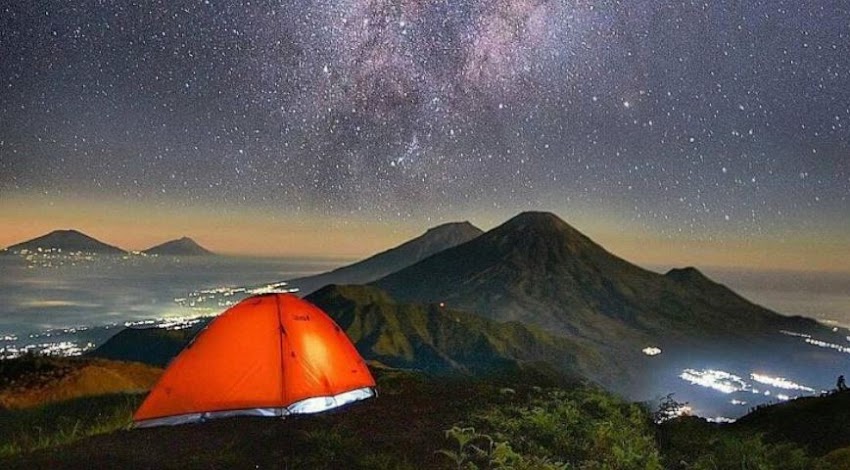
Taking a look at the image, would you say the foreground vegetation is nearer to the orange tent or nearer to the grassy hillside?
the orange tent

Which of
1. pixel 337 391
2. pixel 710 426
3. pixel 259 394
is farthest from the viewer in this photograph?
pixel 710 426

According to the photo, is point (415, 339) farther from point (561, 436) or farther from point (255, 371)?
point (561, 436)

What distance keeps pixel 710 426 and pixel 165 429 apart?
1168cm

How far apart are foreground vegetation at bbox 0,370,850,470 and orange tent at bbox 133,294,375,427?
0.46 m

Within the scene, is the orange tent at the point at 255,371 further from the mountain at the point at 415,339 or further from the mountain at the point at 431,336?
the mountain at the point at 415,339

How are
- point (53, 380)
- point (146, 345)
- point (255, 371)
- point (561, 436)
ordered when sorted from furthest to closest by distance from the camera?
point (146, 345) → point (53, 380) → point (255, 371) → point (561, 436)

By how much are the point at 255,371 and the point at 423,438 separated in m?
3.96

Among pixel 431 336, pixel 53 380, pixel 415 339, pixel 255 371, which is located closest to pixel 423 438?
pixel 255 371

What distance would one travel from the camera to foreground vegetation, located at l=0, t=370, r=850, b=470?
9148 mm

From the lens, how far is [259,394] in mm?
12461

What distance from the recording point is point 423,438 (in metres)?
10.6

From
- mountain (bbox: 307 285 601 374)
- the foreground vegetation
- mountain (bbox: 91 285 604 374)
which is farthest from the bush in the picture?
mountain (bbox: 91 285 604 374)

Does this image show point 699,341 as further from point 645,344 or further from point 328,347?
point 328,347

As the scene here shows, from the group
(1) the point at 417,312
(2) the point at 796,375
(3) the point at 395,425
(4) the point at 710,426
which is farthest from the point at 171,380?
(2) the point at 796,375
